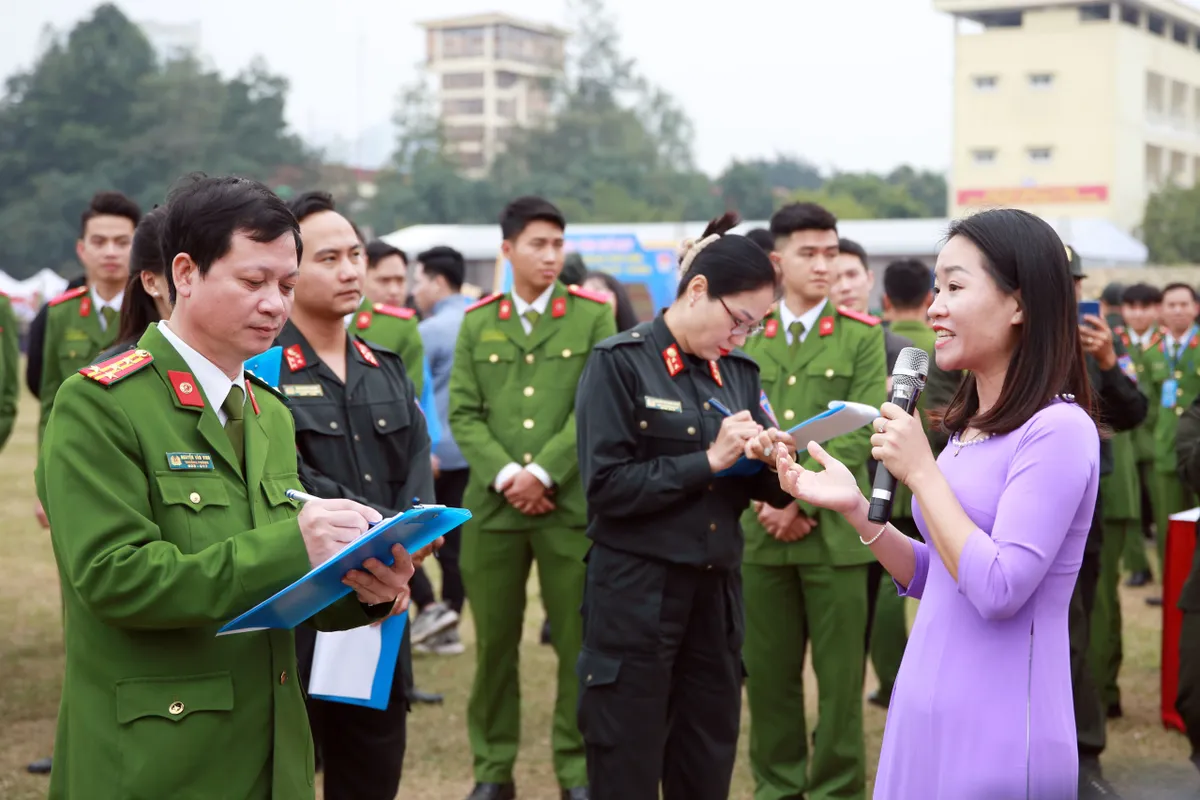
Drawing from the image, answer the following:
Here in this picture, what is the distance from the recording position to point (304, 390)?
4062 millimetres

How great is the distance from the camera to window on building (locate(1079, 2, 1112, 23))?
203 feet

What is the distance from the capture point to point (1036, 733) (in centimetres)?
260

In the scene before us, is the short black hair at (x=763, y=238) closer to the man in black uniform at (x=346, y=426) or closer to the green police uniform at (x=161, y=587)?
the man in black uniform at (x=346, y=426)

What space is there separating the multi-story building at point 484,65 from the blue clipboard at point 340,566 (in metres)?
101

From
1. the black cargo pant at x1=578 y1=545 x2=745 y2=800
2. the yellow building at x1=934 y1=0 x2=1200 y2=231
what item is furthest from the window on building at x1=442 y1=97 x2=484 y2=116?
the black cargo pant at x1=578 y1=545 x2=745 y2=800

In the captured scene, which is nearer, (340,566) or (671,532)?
(340,566)

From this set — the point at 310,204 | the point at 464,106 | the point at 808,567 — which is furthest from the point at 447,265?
the point at 464,106

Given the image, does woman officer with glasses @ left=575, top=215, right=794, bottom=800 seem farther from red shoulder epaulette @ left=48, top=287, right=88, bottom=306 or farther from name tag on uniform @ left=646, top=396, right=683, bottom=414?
red shoulder epaulette @ left=48, top=287, right=88, bottom=306

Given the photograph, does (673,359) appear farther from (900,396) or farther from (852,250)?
(852,250)

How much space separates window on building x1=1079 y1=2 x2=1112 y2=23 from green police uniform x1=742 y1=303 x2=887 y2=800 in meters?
62.4

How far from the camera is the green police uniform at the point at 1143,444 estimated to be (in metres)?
10.1

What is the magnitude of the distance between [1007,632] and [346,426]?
215cm

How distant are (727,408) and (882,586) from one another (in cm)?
272

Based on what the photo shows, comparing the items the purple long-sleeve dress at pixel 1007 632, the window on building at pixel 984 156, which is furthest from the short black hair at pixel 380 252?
the window on building at pixel 984 156
